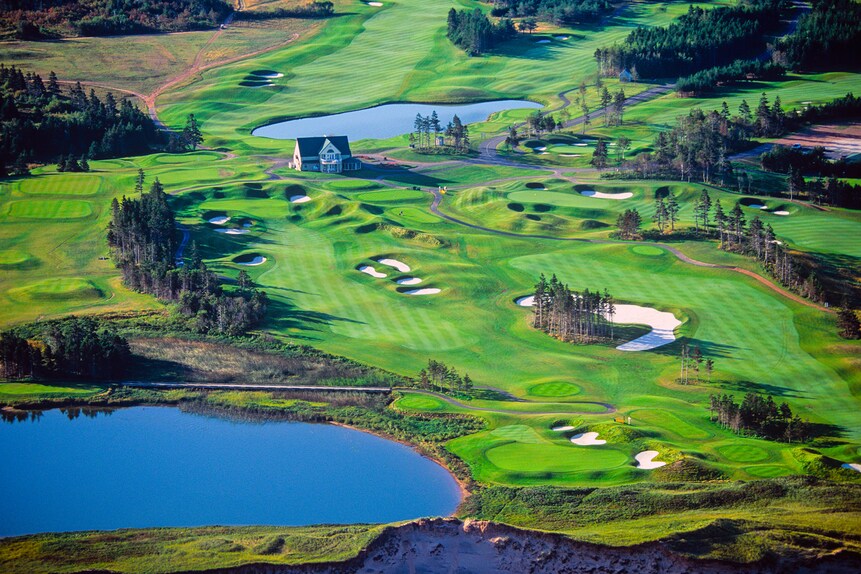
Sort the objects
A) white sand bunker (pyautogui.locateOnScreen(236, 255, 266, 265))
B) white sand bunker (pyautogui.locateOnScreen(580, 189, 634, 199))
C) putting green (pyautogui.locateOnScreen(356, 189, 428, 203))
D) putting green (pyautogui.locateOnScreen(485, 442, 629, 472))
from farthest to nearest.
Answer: white sand bunker (pyautogui.locateOnScreen(580, 189, 634, 199)), putting green (pyautogui.locateOnScreen(356, 189, 428, 203)), white sand bunker (pyautogui.locateOnScreen(236, 255, 266, 265)), putting green (pyautogui.locateOnScreen(485, 442, 629, 472))

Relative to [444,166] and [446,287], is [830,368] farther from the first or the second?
[444,166]

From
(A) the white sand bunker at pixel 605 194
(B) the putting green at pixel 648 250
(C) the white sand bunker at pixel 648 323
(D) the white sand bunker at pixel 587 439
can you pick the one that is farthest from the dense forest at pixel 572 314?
(A) the white sand bunker at pixel 605 194

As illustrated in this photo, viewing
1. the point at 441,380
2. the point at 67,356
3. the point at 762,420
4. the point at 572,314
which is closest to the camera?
the point at 762,420

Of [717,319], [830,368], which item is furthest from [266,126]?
[830,368]

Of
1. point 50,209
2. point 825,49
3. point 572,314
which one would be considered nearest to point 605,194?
point 572,314

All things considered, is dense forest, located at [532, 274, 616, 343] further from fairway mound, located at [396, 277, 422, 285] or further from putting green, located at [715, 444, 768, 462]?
putting green, located at [715, 444, 768, 462]

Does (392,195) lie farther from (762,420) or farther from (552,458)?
(552,458)

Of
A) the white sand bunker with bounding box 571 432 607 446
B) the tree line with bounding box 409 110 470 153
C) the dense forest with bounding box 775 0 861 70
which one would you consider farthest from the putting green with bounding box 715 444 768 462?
the dense forest with bounding box 775 0 861 70
